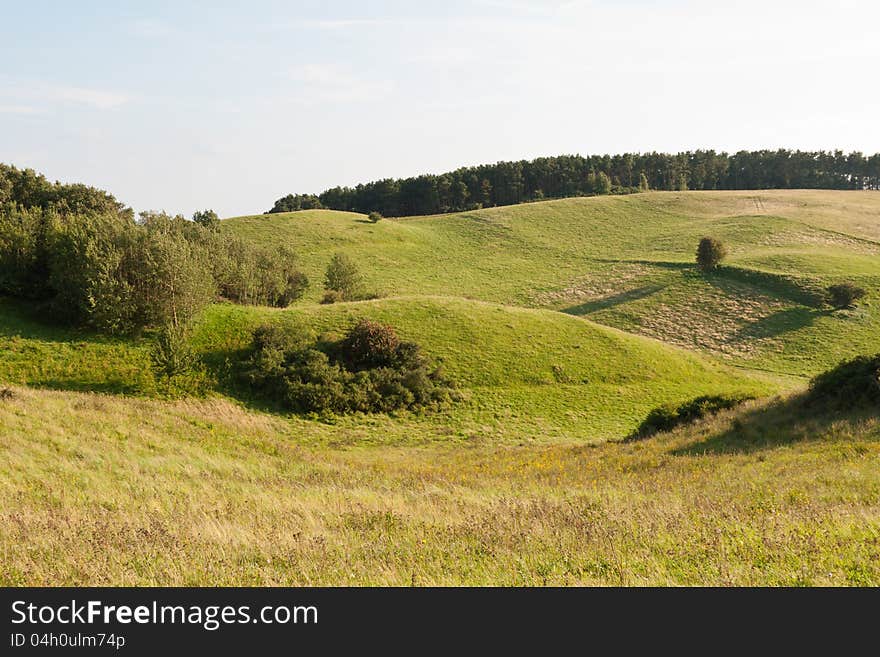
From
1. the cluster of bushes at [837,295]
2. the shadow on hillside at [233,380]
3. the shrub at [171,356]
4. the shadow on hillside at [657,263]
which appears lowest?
the shadow on hillside at [233,380]

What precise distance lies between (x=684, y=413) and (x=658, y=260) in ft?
188

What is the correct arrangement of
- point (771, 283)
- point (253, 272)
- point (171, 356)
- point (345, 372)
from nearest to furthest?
point (171, 356) → point (345, 372) → point (253, 272) → point (771, 283)

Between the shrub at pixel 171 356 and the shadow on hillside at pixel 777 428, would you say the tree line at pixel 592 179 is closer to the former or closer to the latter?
the shrub at pixel 171 356

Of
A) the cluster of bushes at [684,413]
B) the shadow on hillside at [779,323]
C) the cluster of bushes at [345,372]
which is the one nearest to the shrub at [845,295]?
the shadow on hillside at [779,323]

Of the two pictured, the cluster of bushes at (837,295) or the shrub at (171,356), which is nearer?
the shrub at (171,356)

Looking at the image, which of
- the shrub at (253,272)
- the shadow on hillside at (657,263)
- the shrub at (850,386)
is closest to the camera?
the shrub at (850,386)

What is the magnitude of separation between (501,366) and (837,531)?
30722mm

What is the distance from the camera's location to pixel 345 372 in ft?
111

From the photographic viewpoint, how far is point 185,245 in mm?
37688

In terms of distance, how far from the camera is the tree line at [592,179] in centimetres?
14812

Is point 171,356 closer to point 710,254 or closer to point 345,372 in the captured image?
point 345,372

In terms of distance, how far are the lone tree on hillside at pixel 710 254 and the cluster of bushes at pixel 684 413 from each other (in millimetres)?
48733

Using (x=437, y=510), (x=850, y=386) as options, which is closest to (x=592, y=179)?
(x=850, y=386)

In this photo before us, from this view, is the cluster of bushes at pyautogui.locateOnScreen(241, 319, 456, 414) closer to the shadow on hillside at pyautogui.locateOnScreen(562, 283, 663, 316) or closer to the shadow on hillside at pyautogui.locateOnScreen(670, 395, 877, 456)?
the shadow on hillside at pyautogui.locateOnScreen(670, 395, 877, 456)
